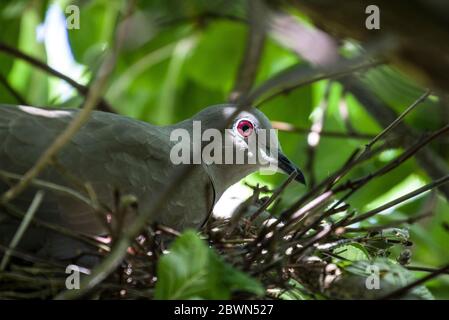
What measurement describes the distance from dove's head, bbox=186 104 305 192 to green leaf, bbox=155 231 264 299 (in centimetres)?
178

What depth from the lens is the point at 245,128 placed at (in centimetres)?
439

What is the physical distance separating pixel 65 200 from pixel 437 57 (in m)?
1.90

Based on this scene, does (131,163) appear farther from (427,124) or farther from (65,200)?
(427,124)

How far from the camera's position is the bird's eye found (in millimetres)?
4359

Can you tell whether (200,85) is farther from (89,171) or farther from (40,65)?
(40,65)

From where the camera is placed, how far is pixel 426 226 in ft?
18.4

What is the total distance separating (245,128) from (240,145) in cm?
10

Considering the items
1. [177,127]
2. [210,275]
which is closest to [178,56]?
[177,127]

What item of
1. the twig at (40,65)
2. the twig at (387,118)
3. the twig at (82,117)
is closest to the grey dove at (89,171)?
the twig at (40,65)

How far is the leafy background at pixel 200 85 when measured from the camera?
5.10 m

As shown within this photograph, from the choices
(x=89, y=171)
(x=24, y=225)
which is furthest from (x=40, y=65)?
(x=24, y=225)

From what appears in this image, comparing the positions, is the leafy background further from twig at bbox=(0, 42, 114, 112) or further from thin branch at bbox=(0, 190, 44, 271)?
thin branch at bbox=(0, 190, 44, 271)

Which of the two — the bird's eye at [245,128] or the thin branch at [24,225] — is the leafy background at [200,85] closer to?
the bird's eye at [245,128]

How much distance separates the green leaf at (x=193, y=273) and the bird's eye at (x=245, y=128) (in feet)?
6.27
